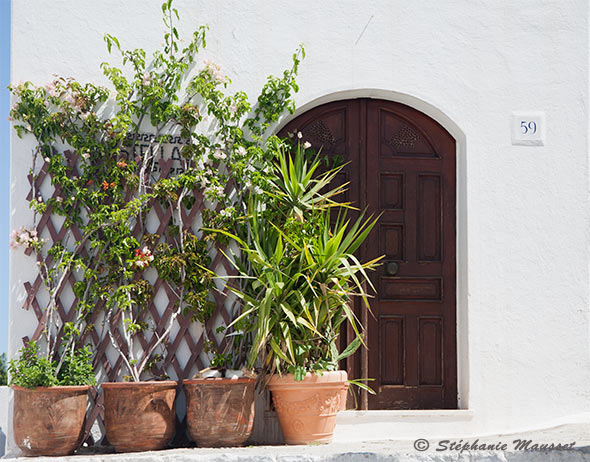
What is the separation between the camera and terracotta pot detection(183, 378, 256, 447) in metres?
5.25

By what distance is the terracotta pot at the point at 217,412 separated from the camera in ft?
17.2

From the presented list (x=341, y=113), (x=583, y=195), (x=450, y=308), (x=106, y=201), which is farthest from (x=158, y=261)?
(x=583, y=195)

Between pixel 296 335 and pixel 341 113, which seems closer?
pixel 296 335

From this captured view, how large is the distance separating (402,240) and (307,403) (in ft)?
4.74

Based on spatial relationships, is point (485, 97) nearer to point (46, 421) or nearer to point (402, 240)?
point (402, 240)

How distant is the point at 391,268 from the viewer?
607cm

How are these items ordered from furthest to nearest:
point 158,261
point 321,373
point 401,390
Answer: point 401,390 < point 158,261 < point 321,373

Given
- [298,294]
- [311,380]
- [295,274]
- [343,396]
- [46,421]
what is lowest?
[46,421]

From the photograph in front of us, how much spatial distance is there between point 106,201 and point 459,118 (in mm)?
2487

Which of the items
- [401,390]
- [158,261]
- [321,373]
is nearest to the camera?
[321,373]

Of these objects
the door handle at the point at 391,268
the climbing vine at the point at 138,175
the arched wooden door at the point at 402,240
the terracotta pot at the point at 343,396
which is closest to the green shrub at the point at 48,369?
the climbing vine at the point at 138,175

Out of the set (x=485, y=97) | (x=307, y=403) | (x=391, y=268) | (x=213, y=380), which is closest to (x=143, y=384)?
(x=213, y=380)

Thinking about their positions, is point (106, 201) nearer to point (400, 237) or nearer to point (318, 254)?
point (318, 254)

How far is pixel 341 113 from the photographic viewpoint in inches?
244
